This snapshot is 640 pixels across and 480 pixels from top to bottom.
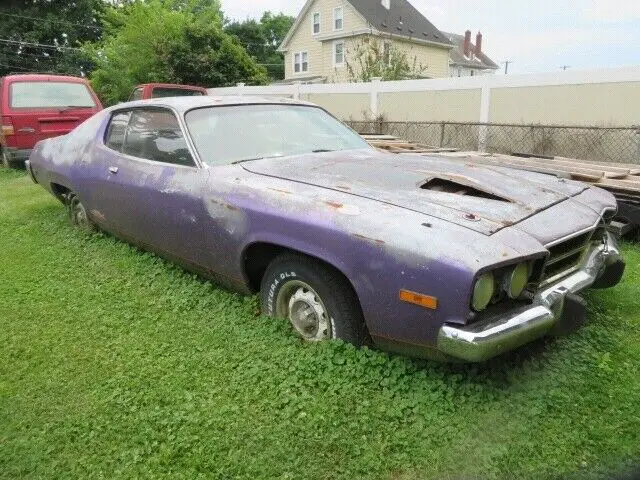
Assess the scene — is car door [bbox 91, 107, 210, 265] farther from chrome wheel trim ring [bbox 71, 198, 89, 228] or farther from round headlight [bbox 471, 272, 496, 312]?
round headlight [bbox 471, 272, 496, 312]

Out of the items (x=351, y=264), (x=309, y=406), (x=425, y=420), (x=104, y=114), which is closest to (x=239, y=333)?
(x=309, y=406)

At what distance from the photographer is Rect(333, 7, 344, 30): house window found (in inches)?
1104

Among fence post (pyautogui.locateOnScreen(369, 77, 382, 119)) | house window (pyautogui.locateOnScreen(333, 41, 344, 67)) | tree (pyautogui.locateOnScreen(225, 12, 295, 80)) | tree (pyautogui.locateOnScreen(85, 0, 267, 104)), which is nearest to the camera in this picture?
fence post (pyautogui.locateOnScreen(369, 77, 382, 119))

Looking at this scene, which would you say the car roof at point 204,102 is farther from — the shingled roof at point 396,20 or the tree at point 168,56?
the shingled roof at point 396,20

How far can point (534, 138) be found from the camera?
938cm

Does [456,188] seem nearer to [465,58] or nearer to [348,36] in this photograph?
[348,36]

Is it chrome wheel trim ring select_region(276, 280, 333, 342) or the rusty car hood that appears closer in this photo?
the rusty car hood

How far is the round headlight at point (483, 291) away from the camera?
2.19 metres

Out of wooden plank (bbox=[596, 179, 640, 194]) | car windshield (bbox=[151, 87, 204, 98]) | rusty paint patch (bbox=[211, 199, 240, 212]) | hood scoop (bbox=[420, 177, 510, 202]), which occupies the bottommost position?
wooden plank (bbox=[596, 179, 640, 194])

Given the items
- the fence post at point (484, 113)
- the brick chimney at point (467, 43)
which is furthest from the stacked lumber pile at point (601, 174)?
the brick chimney at point (467, 43)

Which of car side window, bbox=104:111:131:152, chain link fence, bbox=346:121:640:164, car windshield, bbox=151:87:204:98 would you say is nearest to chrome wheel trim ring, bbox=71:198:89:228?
car side window, bbox=104:111:131:152

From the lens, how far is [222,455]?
7.16 feet

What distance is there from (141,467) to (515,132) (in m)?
9.14

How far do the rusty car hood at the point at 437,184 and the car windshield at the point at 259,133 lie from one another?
18cm
